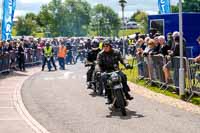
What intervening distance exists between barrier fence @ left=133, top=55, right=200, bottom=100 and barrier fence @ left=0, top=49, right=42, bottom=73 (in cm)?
876

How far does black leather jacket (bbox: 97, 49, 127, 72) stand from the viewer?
14617mm

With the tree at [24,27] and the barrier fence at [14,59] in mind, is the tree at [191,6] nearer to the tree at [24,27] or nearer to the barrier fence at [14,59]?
the tree at [24,27]

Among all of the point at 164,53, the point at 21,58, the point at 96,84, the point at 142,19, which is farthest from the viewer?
the point at 142,19

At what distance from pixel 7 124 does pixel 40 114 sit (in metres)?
1.56

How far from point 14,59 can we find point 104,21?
6184 centimetres

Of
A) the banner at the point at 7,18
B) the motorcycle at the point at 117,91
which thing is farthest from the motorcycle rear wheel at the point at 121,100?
the banner at the point at 7,18

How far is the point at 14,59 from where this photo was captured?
106ft

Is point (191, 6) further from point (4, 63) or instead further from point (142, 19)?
point (4, 63)

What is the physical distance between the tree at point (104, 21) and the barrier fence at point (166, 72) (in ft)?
229

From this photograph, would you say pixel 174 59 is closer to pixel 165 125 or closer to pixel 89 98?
pixel 89 98

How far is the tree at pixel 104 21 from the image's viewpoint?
304 feet

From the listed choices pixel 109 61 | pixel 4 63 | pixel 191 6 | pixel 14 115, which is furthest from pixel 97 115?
pixel 191 6

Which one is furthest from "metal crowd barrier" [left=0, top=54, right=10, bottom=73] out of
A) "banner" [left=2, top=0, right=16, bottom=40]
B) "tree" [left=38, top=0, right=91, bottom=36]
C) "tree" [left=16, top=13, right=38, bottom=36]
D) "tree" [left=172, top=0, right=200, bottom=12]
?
"tree" [left=16, top=13, right=38, bottom=36]

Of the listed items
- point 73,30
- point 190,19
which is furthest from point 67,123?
point 73,30
